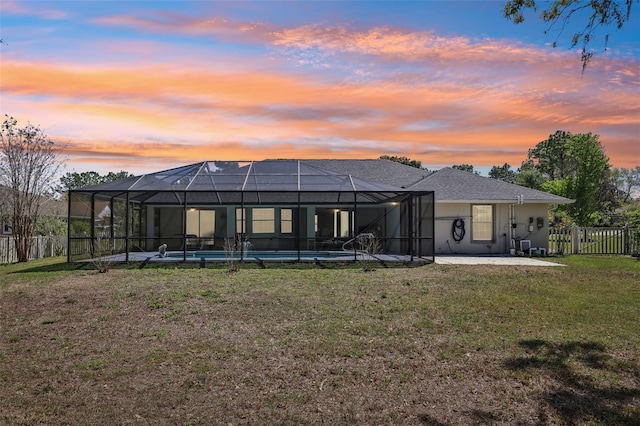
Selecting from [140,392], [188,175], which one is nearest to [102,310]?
[140,392]

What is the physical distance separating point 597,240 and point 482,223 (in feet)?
17.3

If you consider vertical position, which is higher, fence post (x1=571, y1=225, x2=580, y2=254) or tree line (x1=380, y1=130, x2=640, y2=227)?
tree line (x1=380, y1=130, x2=640, y2=227)

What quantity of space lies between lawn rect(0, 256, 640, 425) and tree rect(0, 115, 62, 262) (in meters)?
8.52

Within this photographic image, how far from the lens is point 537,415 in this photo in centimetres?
451

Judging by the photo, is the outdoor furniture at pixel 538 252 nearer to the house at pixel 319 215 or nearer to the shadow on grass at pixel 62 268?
the house at pixel 319 215

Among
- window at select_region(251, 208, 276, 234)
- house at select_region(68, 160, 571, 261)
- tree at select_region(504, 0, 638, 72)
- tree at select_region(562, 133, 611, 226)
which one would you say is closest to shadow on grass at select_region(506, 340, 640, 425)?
tree at select_region(504, 0, 638, 72)

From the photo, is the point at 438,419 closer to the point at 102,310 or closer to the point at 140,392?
the point at 140,392

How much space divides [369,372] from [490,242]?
16142 mm

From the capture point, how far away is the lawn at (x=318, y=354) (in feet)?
15.0

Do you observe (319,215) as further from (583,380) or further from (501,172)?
(501,172)

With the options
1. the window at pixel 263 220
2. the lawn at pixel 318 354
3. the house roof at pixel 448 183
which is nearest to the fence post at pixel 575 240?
the house roof at pixel 448 183

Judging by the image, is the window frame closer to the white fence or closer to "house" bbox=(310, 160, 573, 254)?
"house" bbox=(310, 160, 573, 254)

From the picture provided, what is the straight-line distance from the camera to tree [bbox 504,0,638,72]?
6023mm

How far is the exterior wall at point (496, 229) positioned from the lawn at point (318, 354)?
29.0 ft
